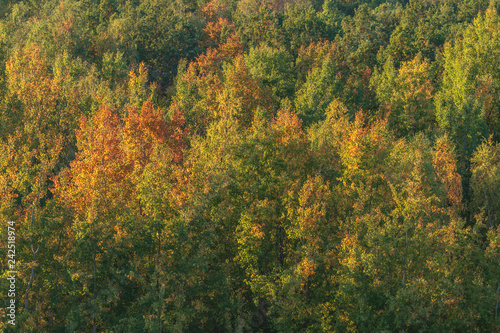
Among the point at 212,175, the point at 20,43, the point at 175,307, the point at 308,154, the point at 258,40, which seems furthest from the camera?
the point at 258,40

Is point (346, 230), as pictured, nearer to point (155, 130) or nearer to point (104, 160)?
point (104, 160)

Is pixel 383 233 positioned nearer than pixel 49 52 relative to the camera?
Yes

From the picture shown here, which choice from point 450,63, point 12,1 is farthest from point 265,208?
point 12,1

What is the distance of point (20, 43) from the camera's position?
66.9 m

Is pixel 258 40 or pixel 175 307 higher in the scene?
pixel 258 40

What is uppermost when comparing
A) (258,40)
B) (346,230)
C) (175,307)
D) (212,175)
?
(258,40)

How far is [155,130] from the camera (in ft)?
160

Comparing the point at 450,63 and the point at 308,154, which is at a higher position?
the point at 450,63

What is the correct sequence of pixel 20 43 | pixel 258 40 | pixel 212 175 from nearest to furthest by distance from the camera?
pixel 212 175
pixel 20 43
pixel 258 40

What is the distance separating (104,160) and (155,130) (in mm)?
9930

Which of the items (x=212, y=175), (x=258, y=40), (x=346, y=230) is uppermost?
(x=258, y=40)

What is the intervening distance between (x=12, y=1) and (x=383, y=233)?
9441 cm

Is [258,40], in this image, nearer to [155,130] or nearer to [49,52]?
[49,52]

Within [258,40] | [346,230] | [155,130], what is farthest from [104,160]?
[258,40]
